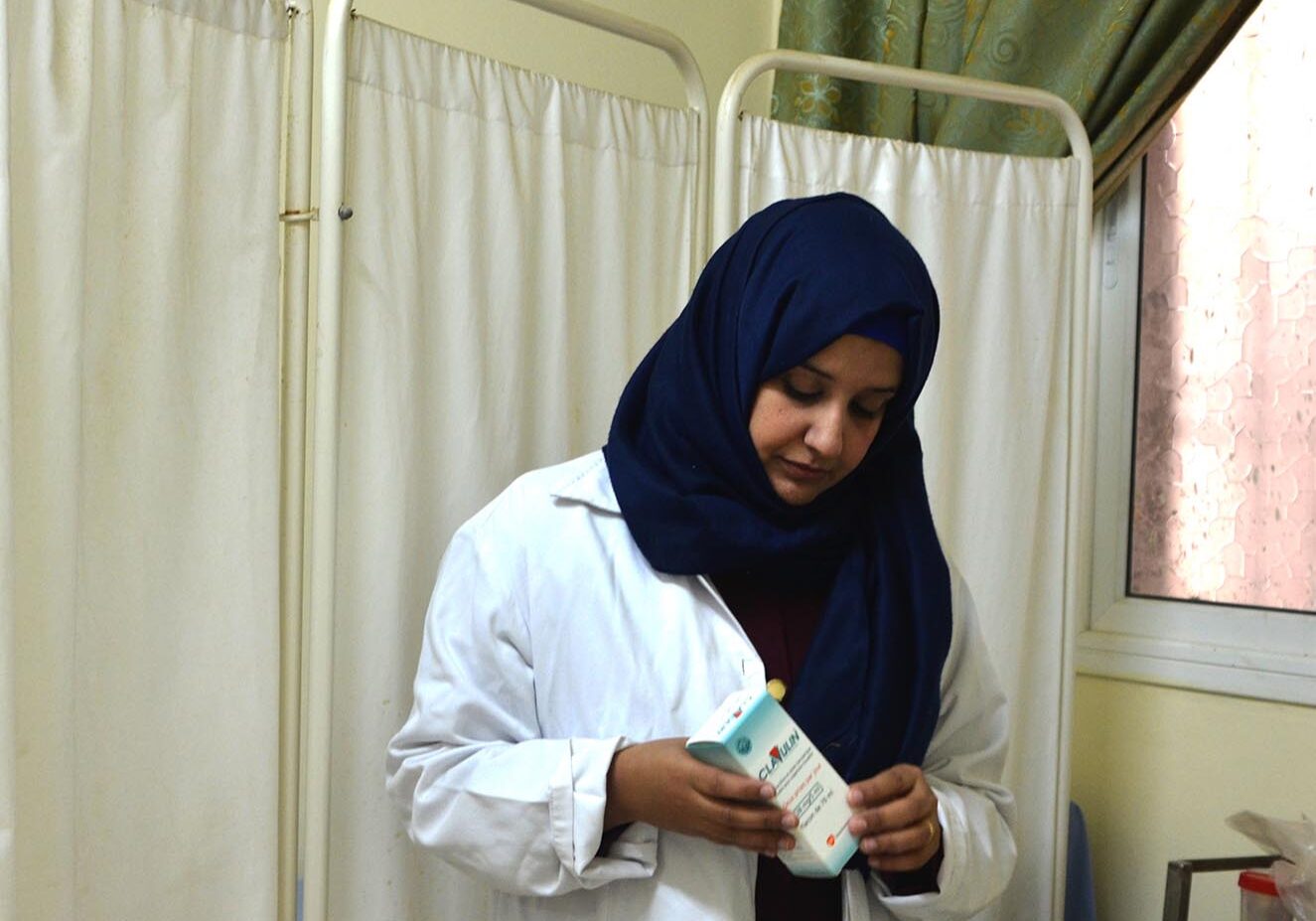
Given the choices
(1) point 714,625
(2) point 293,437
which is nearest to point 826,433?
(1) point 714,625

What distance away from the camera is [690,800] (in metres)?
1.21

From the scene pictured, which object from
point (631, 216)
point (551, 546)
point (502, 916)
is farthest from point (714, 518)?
point (631, 216)

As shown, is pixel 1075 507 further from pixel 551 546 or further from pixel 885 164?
pixel 551 546

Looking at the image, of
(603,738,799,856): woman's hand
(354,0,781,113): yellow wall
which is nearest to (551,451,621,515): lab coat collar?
(603,738,799,856): woman's hand

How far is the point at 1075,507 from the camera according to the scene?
2.16 m

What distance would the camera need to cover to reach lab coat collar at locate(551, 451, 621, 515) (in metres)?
1.41

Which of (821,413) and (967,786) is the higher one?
(821,413)

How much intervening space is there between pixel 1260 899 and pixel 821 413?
954 millimetres

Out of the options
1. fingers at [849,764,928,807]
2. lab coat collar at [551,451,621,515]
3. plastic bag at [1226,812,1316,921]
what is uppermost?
lab coat collar at [551,451,621,515]

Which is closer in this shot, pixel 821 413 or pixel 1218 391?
pixel 821 413

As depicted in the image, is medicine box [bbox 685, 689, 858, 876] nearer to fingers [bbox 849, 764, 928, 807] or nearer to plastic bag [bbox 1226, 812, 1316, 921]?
fingers [bbox 849, 764, 928, 807]

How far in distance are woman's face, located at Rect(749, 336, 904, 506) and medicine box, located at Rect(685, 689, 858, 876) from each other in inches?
10.3

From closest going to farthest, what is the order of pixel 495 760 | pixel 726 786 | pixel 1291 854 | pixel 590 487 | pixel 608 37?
pixel 726 786
pixel 495 760
pixel 590 487
pixel 1291 854
pixel 608 37

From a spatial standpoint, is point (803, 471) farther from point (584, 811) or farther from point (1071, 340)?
point (1071, 340)
